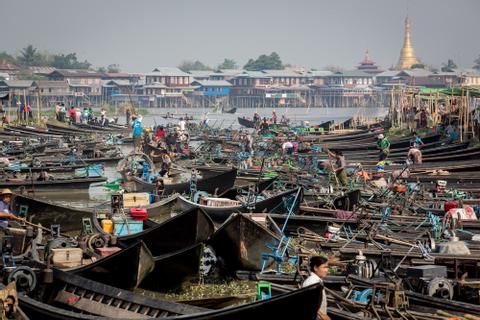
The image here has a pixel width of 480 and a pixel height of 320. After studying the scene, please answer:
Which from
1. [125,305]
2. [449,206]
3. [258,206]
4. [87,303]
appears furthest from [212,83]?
[125,305]

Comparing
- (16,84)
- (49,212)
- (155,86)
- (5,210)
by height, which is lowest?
(155,86)

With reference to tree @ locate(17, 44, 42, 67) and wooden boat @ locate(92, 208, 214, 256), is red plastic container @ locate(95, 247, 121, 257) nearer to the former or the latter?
wooden boat @ locate(92, 208, 214, 256)

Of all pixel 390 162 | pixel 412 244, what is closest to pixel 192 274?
pixel 412 244

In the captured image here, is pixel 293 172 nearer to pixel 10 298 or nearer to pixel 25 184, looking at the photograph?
pixel 25 184

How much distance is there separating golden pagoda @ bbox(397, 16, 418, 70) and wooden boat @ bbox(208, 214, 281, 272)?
133734 mm

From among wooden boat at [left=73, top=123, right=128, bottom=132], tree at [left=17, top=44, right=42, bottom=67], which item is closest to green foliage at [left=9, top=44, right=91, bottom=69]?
tree at [left=17, top=44, right=42, bottom=67]

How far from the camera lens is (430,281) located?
10141 mm

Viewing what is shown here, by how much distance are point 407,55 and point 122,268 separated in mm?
140015

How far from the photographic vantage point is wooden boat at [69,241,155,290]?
1086 centimetres

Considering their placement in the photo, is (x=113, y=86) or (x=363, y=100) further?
(x=363, y=100)

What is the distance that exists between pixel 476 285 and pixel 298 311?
3151 mm

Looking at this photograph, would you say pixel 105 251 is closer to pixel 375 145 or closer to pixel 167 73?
pixel 375 145

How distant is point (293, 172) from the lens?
2220 centimetres

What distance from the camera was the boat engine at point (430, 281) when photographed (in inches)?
397
